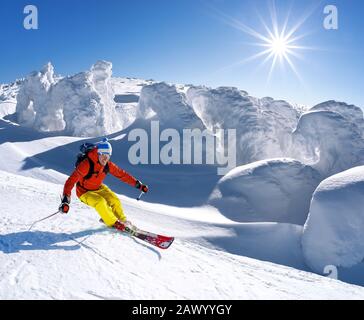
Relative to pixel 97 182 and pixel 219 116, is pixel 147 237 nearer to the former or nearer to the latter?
pixel 97 182

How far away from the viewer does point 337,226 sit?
10812 mm

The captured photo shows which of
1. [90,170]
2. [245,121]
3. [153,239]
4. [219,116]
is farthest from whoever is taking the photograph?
[219,116]

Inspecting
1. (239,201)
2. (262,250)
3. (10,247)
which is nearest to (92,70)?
(239,201)

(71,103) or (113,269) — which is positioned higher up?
(71,103)

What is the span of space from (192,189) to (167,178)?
94.3 inches

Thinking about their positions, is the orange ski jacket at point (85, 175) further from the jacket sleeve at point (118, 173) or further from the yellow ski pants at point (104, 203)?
the yellow ski pants at point (104, 203)

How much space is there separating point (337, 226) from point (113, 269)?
346 inches

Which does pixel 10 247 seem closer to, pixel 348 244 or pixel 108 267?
pixel 108 267

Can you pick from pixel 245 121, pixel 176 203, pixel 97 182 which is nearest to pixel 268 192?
pixel 176 203

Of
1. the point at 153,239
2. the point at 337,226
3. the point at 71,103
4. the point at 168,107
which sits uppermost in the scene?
the point at 71,103

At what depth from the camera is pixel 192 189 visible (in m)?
19.7
